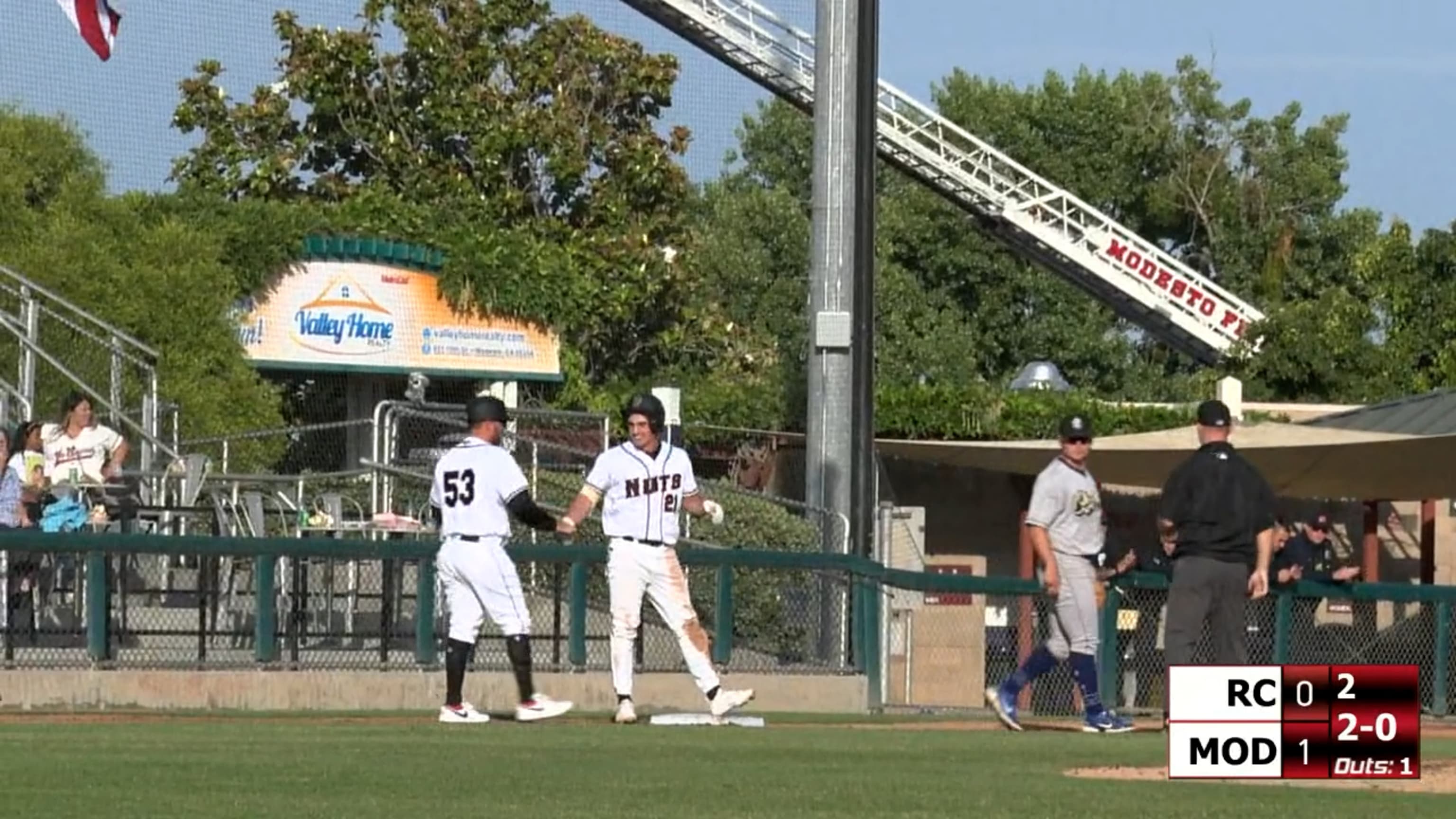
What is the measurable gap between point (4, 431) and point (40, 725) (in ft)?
13.9

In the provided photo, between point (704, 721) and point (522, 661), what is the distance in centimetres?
129

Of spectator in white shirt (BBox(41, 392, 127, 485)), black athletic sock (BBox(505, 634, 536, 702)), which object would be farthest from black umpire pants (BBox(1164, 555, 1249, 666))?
spectator in white shirt (BBox(41, 392, 127, 485))

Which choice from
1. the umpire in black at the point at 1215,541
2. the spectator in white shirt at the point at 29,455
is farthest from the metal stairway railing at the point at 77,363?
the umpire in black at the point at 1215,541

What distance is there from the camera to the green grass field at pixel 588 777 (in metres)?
10.3

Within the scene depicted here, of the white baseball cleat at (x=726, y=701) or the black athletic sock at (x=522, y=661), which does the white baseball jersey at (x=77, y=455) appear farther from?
the white baseball cleat at (x=726, y=701)

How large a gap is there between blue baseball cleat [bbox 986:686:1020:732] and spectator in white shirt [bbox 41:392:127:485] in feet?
23.9

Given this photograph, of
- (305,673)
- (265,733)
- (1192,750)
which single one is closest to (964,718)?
(305,673)

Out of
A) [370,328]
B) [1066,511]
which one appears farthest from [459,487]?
[370,328]

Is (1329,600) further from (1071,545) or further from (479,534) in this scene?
(479,534)

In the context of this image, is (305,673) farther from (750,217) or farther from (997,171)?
(750,217)

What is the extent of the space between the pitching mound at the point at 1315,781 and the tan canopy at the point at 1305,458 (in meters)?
10.5

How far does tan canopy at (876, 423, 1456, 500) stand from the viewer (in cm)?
2384

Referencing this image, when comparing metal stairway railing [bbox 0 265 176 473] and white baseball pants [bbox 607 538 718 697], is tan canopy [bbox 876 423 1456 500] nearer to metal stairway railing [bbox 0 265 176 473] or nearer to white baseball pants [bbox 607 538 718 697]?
metal stairway railing [bbox 0 265 176 473]

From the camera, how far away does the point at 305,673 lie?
1927cm
